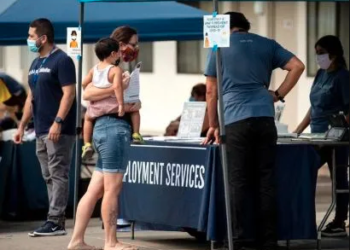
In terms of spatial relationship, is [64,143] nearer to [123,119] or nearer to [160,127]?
[123,119]

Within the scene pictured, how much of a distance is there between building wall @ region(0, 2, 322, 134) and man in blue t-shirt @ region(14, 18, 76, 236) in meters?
8.81

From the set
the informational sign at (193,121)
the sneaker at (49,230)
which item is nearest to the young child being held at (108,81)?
the informational sign at (193,121)

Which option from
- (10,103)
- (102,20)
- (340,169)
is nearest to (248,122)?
(340,169)

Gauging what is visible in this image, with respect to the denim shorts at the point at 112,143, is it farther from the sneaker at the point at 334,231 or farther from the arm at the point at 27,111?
the sneaker at the point at 334,231

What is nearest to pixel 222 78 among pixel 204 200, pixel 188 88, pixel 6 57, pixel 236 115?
pixel 236 115

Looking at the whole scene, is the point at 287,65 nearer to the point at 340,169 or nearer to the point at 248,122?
the point at 248,122

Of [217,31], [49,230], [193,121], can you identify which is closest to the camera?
[217,31]

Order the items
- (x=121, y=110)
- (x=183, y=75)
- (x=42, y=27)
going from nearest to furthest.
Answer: (x=121, y=110) < (x=42, y=27) < (x=183, y=75)

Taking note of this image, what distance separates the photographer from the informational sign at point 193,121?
35.6ft

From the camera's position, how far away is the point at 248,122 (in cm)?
960

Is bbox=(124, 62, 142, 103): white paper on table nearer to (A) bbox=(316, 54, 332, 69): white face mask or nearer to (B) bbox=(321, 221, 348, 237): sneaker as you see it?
(A) bbox=(316, 54, 332, 69): white face mask

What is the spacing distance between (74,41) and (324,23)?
9.80 m

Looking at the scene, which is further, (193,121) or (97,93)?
(193,121)

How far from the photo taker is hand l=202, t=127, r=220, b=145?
9695mm
